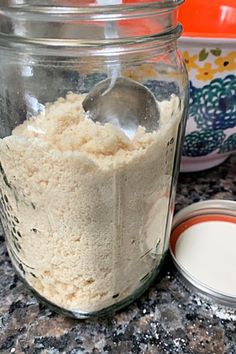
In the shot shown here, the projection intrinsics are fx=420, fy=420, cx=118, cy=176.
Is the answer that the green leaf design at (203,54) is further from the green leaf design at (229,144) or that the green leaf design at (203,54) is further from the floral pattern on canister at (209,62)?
the green leaf design at (229,144)

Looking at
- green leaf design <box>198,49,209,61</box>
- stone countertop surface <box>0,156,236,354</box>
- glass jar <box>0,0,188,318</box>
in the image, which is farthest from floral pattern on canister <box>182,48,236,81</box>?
stone countertop surface <box>0,156,236,354</box>

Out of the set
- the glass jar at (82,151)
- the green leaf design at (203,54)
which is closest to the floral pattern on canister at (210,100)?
the green leaf design at (203,54)

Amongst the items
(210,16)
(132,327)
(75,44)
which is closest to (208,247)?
(132,327)

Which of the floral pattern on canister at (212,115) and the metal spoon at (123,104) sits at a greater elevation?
the metal spoon at (123,104)

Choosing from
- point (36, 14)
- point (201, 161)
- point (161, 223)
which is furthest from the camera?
point (201, 161)

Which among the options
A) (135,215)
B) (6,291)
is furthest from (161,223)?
(6,291)

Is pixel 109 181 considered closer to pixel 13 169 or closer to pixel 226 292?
pixel 13 169

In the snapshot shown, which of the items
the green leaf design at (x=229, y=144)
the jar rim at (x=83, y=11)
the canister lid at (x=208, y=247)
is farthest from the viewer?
the green leaf design at (x=229, y=144)
